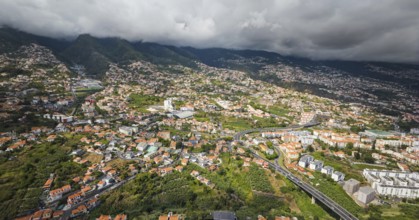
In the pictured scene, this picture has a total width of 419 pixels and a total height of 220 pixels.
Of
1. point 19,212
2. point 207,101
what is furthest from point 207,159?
point 207,101

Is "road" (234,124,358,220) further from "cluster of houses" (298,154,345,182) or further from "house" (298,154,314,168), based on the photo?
"cluster of houses" (298,154,345,182)

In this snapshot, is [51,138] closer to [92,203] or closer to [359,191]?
[92,203]

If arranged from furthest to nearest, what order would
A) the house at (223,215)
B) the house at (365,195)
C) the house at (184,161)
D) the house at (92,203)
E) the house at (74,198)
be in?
the house at (184,161), the house at (365,195), the house at (74,198), the house at (92,203), the house at (223,215)

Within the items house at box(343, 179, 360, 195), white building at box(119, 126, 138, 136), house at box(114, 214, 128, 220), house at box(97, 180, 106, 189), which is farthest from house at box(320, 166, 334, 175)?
white building at box(119, 126, 138, 136)

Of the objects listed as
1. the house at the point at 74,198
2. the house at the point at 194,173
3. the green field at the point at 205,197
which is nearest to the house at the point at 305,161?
the green field at the point at 205,197

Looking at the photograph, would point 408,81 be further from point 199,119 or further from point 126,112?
point 126,112

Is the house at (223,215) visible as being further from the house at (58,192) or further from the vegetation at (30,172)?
the vegetation at (30,172)
